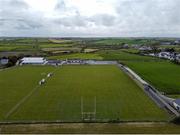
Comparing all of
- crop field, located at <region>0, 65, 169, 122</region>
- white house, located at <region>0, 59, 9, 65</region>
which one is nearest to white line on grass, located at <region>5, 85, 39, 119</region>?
crop field, located at <region>0, 65, 169, 122</region>

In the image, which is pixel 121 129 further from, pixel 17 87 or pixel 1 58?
pixel 1 58

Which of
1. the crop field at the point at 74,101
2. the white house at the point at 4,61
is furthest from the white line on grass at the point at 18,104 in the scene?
the white house at the point at 4,61

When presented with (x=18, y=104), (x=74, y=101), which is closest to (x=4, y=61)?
(x=18, y=104)

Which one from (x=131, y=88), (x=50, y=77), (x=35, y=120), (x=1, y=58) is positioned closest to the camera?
(x=35, y=120)

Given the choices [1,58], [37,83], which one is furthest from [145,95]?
[1,58]

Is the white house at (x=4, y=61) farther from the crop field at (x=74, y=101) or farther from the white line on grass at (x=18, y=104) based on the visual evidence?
the white line on grass at (x=18, y=104)

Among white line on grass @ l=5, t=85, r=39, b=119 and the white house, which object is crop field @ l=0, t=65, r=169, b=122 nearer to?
white line on grass @ l=5, t=85, r=39, b=119

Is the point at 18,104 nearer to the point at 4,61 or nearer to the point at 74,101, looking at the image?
the point at 74,101

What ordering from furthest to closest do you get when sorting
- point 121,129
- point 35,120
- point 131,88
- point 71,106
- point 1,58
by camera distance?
point 1,58 < point 131,88 < point 71,106 < point 35,120 < point 121,129
